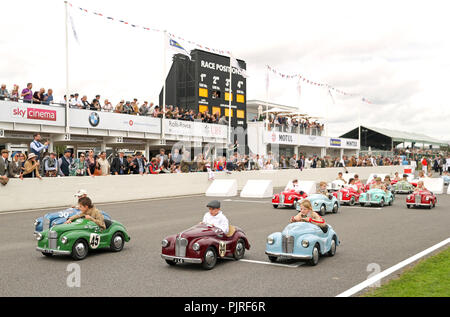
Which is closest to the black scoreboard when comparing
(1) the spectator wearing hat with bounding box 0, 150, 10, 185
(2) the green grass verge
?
(1) the spectator wearing hat with bounding box 0, 150, 10, 185

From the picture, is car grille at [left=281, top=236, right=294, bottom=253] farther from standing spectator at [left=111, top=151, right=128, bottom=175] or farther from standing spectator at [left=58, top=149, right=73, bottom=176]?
standing spectator at [left=111, top=151, right=128, bottom=175]

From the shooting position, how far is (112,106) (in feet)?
98.1

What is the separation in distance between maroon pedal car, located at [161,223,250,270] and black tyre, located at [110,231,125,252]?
188cm

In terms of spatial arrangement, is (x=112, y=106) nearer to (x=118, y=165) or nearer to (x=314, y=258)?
(x=118, y=165)

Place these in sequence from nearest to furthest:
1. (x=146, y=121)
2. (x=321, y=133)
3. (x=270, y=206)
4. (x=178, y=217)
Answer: (x=178, y=217)
(x=270, y=206)
(x=146, y=121)
(x=321, y=133)

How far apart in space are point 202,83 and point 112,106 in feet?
30.9

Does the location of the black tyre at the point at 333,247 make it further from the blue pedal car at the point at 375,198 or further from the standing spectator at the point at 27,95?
the standing spectator at the point at 27,95

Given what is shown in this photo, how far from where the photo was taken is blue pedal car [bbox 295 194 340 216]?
17.6 metres

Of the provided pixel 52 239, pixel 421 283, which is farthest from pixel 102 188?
pixel 421 283

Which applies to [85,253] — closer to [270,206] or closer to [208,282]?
[208,282]

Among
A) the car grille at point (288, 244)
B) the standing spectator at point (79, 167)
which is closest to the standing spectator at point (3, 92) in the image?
the standing spectator at point (79, 167)
